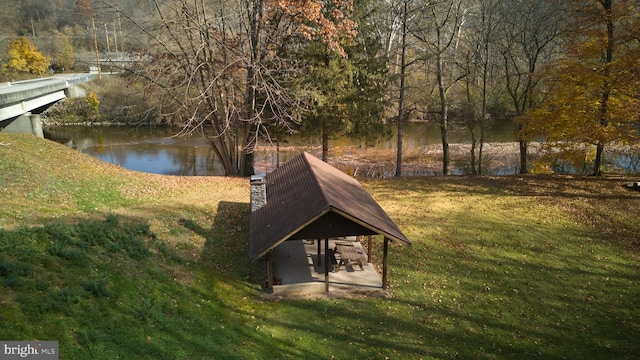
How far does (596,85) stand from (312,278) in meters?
17.5

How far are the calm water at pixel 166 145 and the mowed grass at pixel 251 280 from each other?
532 inches

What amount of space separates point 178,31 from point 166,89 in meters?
4.07

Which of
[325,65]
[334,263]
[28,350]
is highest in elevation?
[325,65]

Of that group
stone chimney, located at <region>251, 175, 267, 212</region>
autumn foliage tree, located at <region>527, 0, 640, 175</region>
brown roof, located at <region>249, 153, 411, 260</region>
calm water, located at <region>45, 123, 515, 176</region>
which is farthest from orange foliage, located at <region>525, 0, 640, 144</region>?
stone chimney, located at <region>251, 175, 267, 212</region>

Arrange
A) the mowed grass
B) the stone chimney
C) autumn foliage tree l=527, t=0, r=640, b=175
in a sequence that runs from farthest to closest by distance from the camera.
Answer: autumn foliage tree l=527, t=0, r=640, b=175
the stone chimney
the mowed grass

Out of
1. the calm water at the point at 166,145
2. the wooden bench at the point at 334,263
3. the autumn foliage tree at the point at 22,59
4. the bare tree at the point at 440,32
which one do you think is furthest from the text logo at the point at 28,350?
the autumn foliage tree at the point at 22,59

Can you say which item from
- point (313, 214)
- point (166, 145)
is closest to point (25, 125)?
point (166, 145)

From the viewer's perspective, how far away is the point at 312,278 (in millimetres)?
11875

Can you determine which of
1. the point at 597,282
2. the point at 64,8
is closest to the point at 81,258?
the point at 597,282

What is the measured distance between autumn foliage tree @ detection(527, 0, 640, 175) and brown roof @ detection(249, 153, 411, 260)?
43.2ft

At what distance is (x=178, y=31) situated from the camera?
69.3 ft

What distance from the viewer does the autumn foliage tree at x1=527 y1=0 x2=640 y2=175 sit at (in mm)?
18078

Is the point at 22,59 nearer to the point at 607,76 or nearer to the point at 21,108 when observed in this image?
the point at 21,108

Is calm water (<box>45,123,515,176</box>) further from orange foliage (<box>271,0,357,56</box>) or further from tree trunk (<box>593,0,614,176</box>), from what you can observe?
tree trunk (<box>593,0,614,176</box>)
